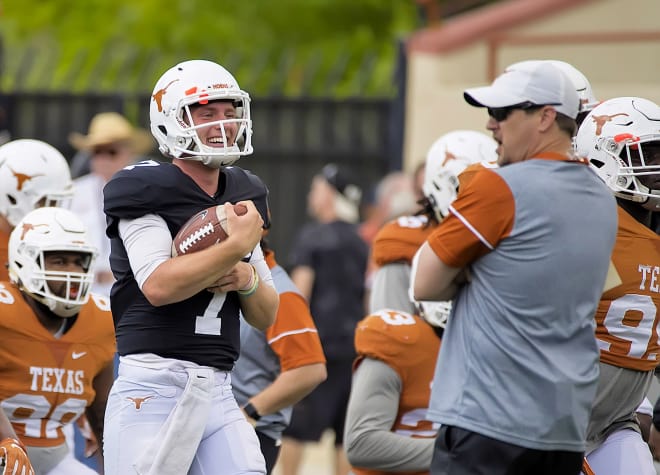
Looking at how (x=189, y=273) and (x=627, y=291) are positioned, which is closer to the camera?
(x=189, y=273)

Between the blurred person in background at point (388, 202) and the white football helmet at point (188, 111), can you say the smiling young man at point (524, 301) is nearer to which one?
the white football helmet at point (188, 111)

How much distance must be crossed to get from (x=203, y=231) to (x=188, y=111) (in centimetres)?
48

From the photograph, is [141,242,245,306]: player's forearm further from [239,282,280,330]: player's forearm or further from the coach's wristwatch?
the coach's wristwatch

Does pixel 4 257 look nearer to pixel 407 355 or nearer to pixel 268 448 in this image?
pixel 268 448

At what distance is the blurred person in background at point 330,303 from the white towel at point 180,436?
460 cm

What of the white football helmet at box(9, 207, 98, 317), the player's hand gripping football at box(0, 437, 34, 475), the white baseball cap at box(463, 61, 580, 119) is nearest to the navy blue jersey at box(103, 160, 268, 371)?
the player's hand gripping football at box(0, 437, 34, 475)

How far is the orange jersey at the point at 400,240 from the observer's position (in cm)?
585

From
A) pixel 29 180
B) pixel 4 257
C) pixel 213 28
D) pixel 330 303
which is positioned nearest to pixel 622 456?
pixel 4 257

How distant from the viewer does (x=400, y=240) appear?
19.3 feet

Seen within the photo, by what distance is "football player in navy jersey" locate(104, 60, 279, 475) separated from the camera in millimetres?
4281

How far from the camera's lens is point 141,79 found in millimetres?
13023

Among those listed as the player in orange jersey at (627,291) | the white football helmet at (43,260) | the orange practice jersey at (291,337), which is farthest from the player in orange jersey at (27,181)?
the player in orange jersey at (627,291)

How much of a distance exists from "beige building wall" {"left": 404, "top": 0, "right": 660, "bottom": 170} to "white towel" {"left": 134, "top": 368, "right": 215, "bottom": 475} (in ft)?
21.6

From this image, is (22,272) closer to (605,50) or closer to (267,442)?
(267,442)
